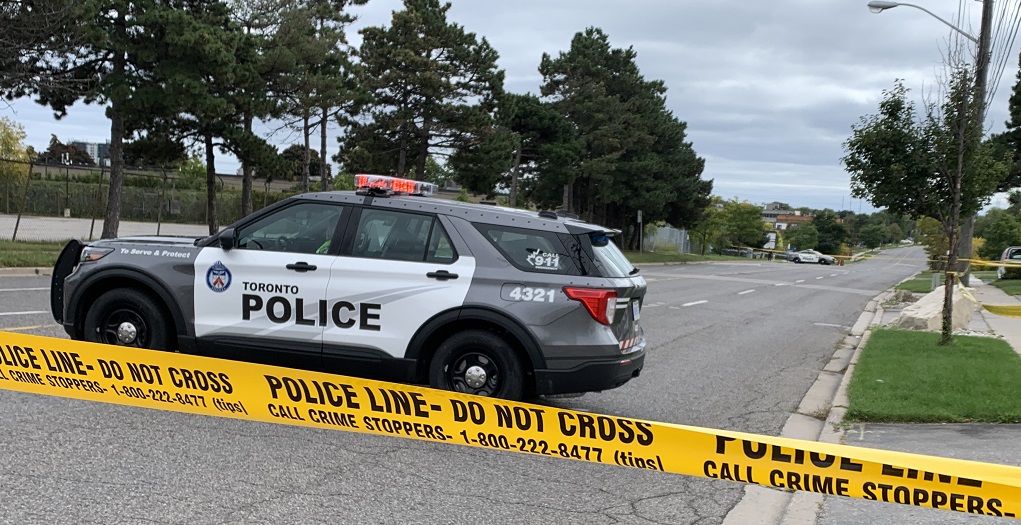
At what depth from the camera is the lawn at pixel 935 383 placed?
766 cm

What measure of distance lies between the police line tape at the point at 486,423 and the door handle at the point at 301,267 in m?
1.22

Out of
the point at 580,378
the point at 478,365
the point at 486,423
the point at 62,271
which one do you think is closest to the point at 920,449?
the point at 580,378

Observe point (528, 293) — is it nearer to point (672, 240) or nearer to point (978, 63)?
point (978, 63)

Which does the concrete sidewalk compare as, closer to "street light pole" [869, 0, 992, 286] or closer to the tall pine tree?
"street light pole" [869, 0, 992, 286]

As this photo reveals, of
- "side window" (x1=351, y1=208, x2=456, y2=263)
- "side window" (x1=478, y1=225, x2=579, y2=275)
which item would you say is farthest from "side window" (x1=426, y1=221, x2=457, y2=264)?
"side window" (x1=478, y1=225, x2=579, y2=275)

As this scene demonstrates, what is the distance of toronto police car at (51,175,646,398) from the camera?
624cm

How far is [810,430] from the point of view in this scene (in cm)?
758

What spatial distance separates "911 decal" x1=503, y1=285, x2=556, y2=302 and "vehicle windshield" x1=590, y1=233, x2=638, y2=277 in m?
0.46

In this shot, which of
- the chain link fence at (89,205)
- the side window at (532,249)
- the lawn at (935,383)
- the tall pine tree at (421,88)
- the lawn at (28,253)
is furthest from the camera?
the tall pine tree at (421,88)

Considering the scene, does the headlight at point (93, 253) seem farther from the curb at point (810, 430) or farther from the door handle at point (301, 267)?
the curb at point (810, 430)

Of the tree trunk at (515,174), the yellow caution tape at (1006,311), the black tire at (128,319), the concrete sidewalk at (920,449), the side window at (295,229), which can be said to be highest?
the tree trunk at (515,174)

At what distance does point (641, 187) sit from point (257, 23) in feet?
103

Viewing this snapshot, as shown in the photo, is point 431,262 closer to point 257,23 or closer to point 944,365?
point 944,365

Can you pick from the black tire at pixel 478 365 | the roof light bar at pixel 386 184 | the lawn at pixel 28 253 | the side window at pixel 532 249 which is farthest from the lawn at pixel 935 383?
the lawn at pixel 28 253
